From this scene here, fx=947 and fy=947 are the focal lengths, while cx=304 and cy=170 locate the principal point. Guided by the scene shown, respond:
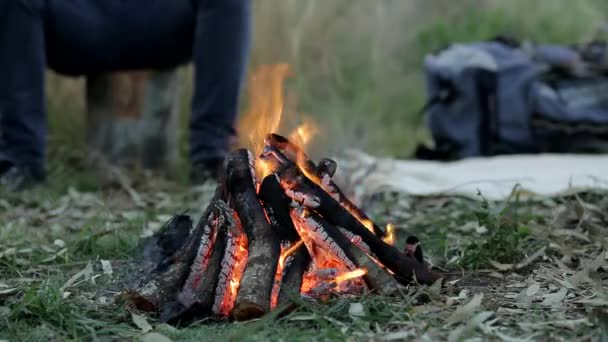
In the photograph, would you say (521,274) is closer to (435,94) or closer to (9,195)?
(9,195)

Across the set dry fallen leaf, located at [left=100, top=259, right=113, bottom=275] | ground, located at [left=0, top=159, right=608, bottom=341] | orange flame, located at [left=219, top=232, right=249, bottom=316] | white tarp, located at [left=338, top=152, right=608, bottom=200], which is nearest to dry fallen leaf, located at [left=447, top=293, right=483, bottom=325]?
ground, located at [left=0, top=159, right=608, bottom=341]

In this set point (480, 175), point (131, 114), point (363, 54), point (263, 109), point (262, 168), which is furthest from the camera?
point (363, 54)

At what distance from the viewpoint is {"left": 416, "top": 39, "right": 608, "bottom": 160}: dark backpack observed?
496cm

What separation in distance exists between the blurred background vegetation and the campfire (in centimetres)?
208

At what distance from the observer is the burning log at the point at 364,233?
91.1 inches

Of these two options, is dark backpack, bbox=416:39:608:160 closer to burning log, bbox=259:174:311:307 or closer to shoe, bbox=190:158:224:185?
shoe, bbox=190:158:224:185

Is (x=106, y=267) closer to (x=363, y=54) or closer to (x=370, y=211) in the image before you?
(x=370, y=211)

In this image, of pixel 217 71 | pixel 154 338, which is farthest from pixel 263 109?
pixel 217 71

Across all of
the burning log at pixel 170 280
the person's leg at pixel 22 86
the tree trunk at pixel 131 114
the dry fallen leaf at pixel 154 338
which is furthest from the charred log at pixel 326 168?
the tree trunk at pixel 131 114

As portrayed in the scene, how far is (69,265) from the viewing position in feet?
Answer: 8.97

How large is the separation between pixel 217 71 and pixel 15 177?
0.98 meters

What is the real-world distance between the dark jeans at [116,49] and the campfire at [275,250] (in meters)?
1.83

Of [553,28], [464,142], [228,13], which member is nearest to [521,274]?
[228,13]

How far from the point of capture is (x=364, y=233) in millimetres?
2330
